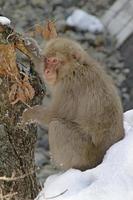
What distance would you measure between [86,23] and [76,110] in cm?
815

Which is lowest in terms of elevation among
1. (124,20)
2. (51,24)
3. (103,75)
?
(124,20)

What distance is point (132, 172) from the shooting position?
481 cm

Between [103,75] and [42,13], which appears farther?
[42,13]

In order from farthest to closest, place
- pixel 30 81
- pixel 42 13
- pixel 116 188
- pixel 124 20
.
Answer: pixel 42 13 < pixel 124 20 < pixel 30 81 < pixel 116 188

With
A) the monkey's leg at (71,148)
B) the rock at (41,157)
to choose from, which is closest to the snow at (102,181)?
the monkey's leg at (71,148)

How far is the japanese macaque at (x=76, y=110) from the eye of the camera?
546 centimetres

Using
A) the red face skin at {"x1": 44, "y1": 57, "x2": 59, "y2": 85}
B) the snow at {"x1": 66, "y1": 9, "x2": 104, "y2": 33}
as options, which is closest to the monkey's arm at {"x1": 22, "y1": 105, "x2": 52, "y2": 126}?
the red face skin at {"x1": 44, "y1": 57, "x2": 59, "y2": 85}

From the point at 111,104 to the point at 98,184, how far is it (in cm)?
91

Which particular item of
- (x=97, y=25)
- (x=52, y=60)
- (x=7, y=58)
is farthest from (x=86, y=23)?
(x=7, y=58)

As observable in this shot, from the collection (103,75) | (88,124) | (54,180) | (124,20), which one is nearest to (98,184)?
(54,180)

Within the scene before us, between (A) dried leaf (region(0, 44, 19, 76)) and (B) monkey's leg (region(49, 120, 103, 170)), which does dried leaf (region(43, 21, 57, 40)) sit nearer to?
(A) dried leaf (region(0, 44, 19, 76))

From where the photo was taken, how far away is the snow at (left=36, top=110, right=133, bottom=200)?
185 inches

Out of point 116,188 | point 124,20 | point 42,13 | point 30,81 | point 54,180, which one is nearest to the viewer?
point 116,188

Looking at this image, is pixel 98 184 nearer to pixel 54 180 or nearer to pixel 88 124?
pixel 54 180
